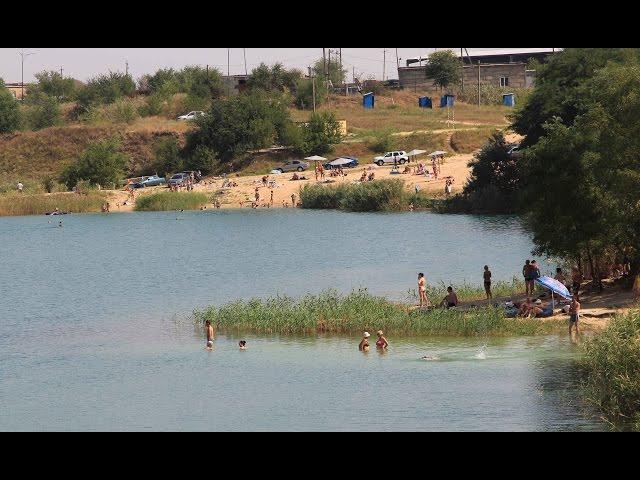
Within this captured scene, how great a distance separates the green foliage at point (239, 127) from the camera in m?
92.3

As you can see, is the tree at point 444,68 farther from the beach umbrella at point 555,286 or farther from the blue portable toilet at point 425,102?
the beach umbrella at point 555,286

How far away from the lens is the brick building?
12656 centimetres

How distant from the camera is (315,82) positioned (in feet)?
373

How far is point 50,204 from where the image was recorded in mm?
84688

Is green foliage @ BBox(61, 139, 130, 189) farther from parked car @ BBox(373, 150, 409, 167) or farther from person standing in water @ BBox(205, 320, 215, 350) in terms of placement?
person standing in water @ BBox(205, 320, 215, 350)

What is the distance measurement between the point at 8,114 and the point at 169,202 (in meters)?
38.5

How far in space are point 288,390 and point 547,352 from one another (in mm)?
6849

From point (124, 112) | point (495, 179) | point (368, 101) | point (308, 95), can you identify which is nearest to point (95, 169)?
point (124, 112)

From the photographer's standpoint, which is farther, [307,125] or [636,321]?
[307,125]

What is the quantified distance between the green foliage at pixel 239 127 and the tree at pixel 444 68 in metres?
31.5

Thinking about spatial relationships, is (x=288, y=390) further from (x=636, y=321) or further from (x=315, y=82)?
(x=315, y=82)

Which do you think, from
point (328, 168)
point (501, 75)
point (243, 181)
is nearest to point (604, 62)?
point (328, 168)

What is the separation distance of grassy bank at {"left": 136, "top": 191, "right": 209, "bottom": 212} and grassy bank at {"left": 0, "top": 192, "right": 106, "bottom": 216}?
3504 mm

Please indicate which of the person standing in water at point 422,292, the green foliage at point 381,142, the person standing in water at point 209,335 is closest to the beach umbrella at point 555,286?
the person standing in water at point 422,292
